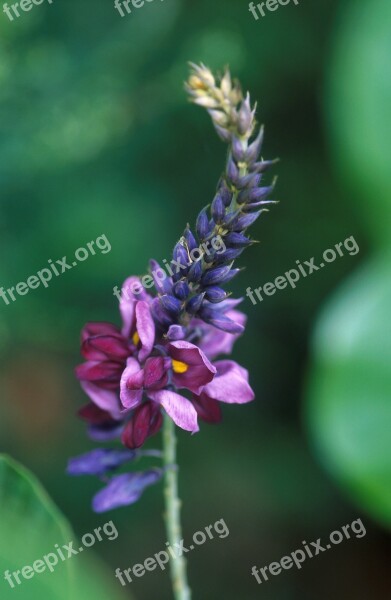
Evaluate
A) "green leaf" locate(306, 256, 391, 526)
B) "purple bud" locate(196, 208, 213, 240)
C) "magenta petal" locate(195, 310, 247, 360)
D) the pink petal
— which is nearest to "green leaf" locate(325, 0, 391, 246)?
"green leaf" locate(306, 256, 391, 526)

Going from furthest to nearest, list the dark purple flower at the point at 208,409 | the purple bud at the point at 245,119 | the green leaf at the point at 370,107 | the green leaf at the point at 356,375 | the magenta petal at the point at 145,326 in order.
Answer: the green leaf at the point at 370,107 → the green leaf at the point at 356,375 → the dark purple flower at the point at 208,409 → the magenta petal at the point at 145,326 → the purple bud at the point at 245,119

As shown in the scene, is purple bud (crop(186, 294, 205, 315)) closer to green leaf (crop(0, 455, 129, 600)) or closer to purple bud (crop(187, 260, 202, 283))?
purple bud (crop(187, 260, 202, 283))

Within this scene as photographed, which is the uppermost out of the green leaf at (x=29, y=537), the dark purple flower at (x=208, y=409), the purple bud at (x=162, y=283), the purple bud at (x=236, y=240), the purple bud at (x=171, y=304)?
the purple bud at (x=236, y=240)

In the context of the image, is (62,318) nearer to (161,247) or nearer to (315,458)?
(161,247)

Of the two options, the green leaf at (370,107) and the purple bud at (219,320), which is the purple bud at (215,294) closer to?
the purple bud at (219,320)

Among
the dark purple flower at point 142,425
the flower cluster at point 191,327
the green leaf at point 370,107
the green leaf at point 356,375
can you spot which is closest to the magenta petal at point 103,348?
the flower cluster at point 191,327

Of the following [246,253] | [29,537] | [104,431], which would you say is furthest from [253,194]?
→ [246,253]

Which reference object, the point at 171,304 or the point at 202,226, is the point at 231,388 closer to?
the point at 171,304
